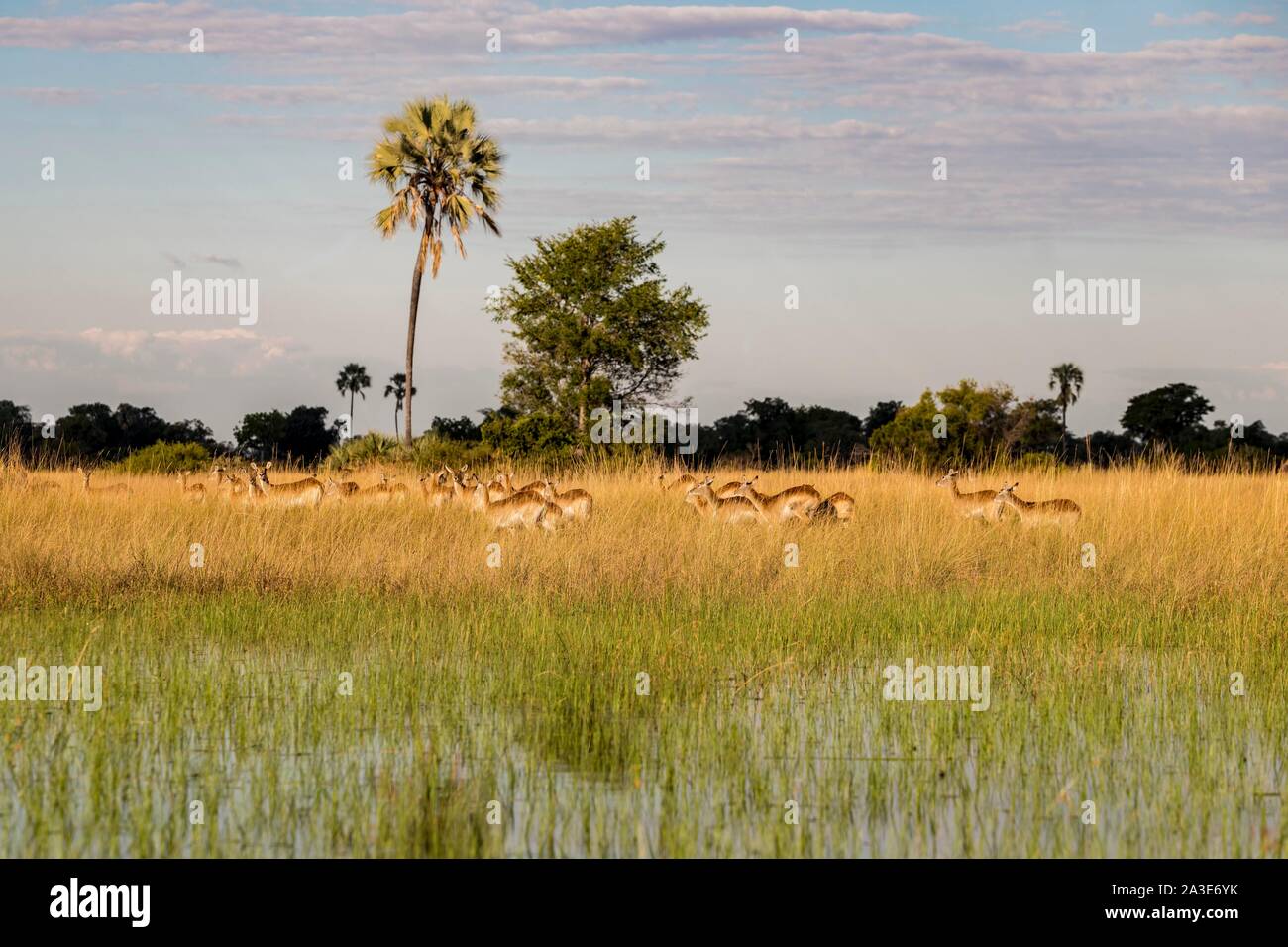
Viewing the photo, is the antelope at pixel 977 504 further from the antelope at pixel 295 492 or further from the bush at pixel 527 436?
the bush at pixel 527 436

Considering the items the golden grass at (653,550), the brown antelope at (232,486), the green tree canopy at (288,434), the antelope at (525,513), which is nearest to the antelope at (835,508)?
the golden grass at (653,550)

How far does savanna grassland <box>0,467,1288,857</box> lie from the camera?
6488 mm

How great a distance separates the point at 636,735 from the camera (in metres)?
8.24

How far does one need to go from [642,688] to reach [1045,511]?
1095 centimetres

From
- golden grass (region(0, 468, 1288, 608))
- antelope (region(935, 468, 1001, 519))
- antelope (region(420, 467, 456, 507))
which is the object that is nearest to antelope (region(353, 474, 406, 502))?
antelope (region(420, 467, 456, 507))

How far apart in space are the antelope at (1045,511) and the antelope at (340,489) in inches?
435

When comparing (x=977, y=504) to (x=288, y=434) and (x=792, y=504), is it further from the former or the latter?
(x=288, y=434)

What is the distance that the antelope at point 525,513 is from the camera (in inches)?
734

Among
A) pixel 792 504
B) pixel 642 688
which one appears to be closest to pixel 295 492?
pixel 792 504

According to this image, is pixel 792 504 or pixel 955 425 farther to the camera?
pixel 955 425

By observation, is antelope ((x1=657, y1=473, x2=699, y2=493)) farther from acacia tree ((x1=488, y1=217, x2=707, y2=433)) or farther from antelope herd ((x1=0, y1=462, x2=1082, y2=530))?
acacia tree ((x1=488, y1=217, x2=707, y2=433))
